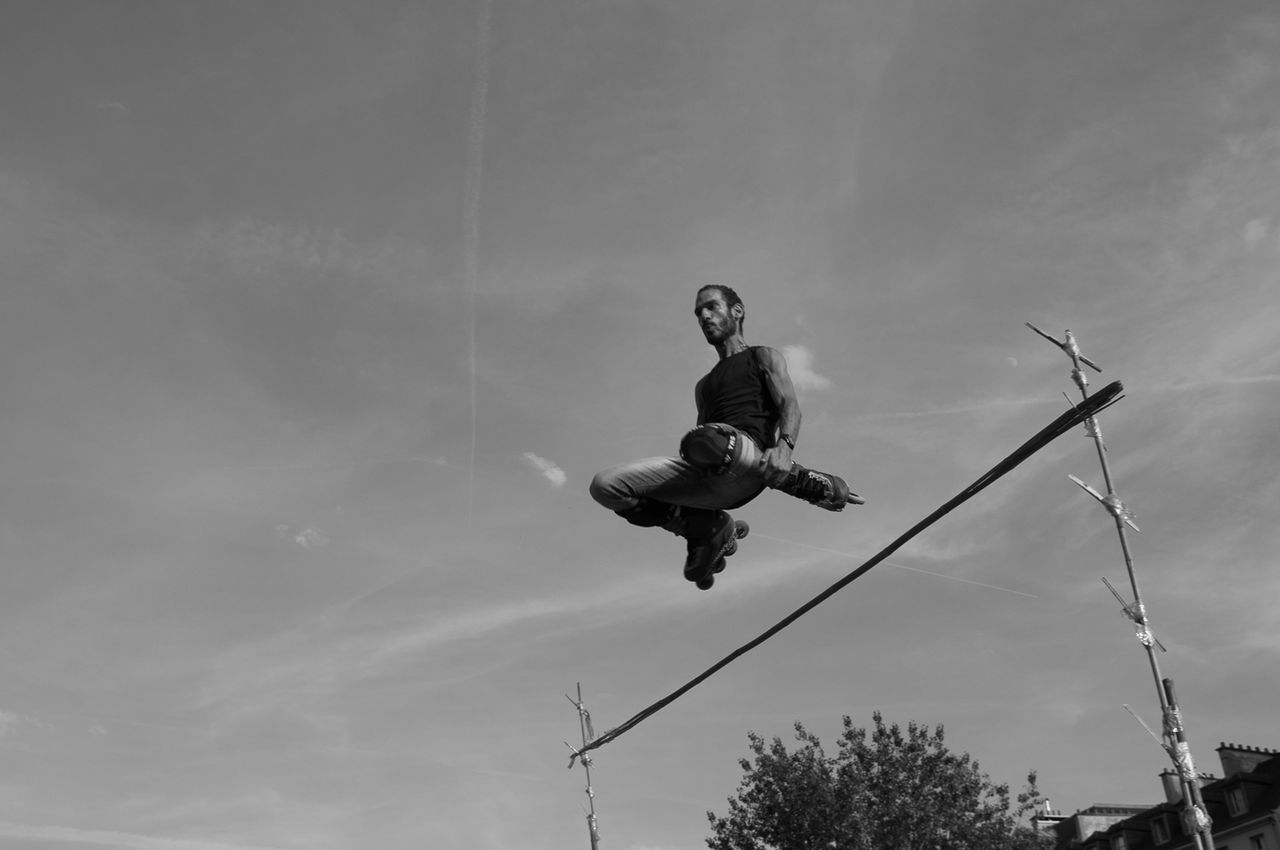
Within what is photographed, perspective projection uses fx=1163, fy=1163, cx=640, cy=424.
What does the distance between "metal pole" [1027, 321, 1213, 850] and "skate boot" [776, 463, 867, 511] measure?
13042mm

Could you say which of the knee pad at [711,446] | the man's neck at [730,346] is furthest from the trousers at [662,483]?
the man's neck at [730,346]

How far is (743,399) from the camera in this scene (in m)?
7.59

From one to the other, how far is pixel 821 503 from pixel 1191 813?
16.9 meters

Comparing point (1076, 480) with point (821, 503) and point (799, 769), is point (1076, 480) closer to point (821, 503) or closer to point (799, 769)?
point (821, 503)

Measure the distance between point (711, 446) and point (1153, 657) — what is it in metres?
18.0

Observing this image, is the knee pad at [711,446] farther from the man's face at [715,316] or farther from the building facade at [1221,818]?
the building facade at [1221,818]

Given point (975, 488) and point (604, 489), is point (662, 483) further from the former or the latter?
point (975, 488)

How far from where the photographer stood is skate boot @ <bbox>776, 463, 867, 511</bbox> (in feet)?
25.1

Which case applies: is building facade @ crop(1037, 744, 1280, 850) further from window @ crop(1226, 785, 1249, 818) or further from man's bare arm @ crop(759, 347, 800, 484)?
man's bare arm @ crop(759, 347, 800, 484)

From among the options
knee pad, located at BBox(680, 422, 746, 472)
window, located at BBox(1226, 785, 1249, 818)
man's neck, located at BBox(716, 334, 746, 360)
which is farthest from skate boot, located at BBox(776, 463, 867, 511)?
window, located at BBox(1226, 785, 1249, 818)

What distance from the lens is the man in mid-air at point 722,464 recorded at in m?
7.18

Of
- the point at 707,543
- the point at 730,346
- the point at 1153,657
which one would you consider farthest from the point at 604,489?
the point at 1153,657

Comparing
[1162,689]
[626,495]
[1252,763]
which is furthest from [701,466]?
[1252,763]

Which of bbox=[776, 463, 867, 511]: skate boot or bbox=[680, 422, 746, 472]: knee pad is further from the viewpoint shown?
bbox=[776, 463, 867, 511]: skate boot
